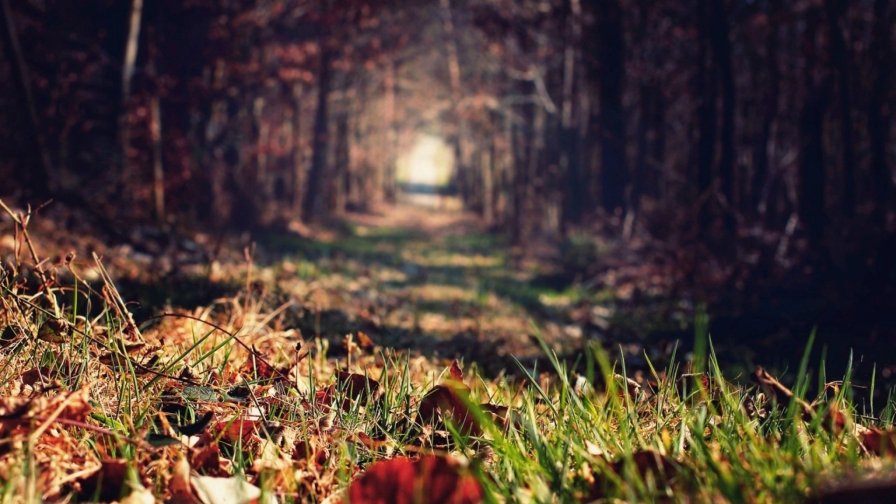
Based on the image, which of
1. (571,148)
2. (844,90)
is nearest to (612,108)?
(571,148)

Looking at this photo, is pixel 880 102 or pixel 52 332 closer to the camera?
pixel 52 332

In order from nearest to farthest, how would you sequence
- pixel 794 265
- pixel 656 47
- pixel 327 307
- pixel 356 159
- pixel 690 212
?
pixel 327 307, pixel 794 265, pixel 690 212, pixel 656 47, pixel 356 159

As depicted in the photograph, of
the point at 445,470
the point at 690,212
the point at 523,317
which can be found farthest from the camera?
the point at 690,212

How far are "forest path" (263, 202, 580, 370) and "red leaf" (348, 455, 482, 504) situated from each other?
0.68 metres

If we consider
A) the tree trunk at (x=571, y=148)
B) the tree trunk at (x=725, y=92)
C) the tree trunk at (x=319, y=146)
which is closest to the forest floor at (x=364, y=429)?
the tree trunk at (x=725, y=92)

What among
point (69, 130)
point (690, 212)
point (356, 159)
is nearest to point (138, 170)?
point (69, 130)

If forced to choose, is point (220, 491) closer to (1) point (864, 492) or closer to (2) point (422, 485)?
(2) point (422, 485)

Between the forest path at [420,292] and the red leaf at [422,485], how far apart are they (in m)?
0.68

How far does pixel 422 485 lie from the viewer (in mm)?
1192

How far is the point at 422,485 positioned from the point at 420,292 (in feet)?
23.6

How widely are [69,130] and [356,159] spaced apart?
18.5 m

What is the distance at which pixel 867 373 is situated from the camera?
461 centimetres

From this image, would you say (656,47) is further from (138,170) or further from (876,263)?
(138,170)

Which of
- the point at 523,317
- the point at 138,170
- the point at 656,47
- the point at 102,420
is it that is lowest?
the point at 523,317
